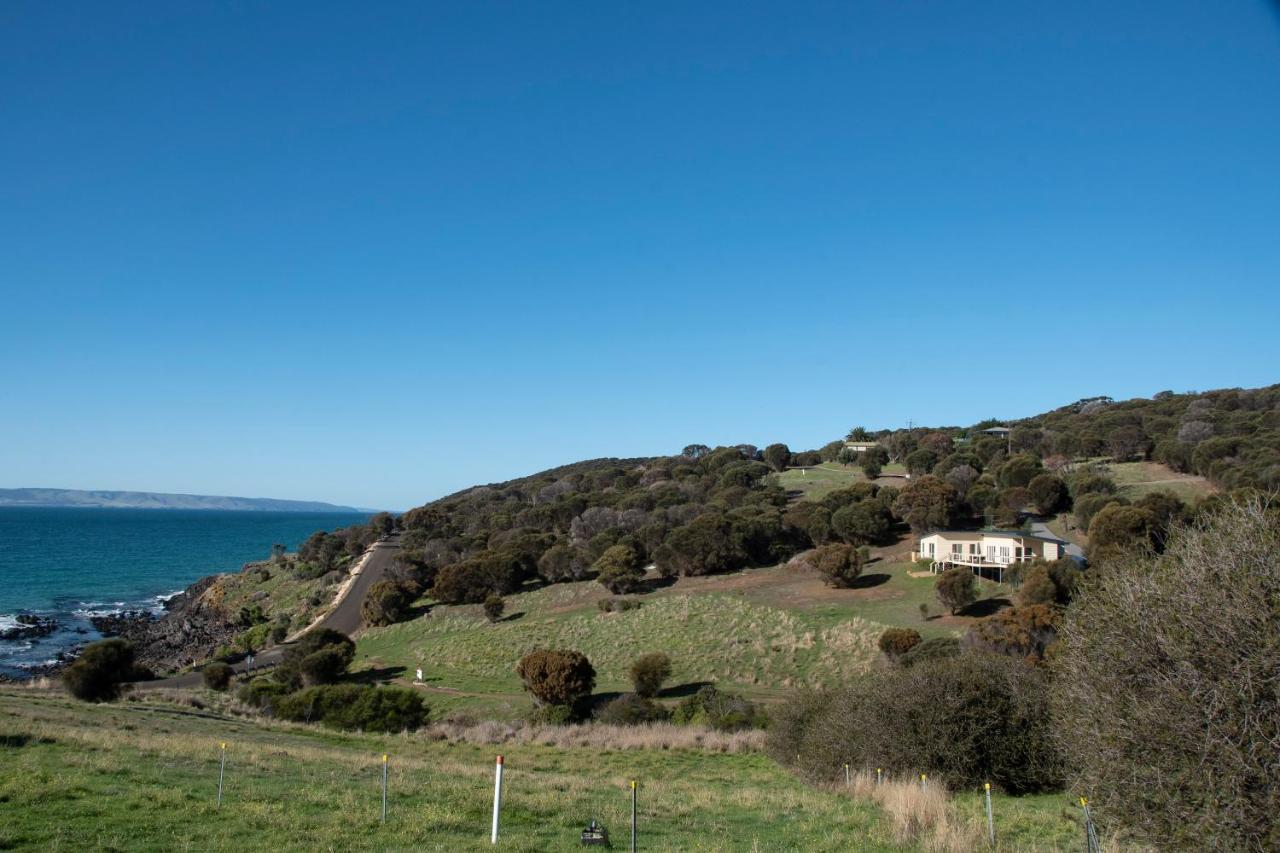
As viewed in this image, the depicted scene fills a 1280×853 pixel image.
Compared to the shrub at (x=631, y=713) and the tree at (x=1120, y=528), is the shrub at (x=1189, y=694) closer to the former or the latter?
the shrub at (x=631, y=713)

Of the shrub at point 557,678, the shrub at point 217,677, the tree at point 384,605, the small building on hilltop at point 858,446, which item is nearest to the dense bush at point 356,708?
the shrub at point 557,678

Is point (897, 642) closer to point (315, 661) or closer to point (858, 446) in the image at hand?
point (315, 661)

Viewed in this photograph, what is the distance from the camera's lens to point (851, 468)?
101812mm

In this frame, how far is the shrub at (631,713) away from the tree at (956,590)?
17.2 meters

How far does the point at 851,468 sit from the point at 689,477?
2045cm

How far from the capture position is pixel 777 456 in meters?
112

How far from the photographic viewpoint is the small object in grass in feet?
31.4

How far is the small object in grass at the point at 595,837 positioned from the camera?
9.57m

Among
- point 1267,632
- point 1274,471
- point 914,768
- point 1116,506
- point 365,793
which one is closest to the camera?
point 1267,632

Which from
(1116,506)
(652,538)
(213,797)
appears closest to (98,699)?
(213,797)

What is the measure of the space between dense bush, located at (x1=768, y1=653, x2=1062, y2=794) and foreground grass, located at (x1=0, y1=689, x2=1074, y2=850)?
1328mm

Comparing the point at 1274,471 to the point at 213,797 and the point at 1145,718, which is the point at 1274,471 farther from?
the point at 213,797

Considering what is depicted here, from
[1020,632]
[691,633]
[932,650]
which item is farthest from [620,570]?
[1020,632]

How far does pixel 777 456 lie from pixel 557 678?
8227 centimetres
